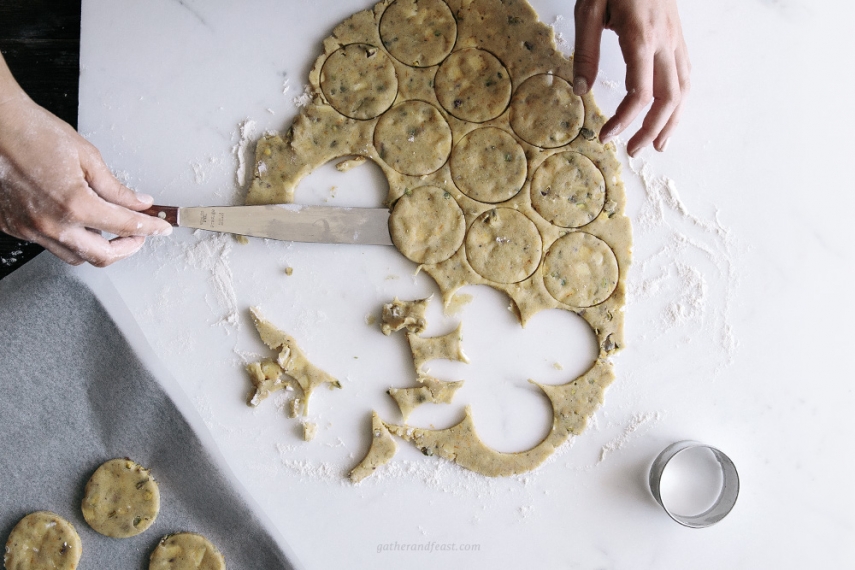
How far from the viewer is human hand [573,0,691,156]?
137cm

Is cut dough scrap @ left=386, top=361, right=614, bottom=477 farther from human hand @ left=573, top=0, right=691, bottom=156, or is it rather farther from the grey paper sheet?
human hand @ left=573, top=0, right=691, bottom=156

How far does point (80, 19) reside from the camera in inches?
64.3

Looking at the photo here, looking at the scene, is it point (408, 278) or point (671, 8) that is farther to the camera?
point (408, 278)

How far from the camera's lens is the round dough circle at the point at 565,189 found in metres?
1.60

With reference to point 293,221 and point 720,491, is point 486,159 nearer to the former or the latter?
point 293,221

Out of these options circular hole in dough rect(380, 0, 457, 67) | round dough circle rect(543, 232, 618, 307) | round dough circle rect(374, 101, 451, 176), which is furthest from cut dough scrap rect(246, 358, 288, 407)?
circular hole in dough rect(380, 0, 457, 67)

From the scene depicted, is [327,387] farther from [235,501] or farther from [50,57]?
[50,57]

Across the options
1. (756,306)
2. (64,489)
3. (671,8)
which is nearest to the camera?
(671,8)

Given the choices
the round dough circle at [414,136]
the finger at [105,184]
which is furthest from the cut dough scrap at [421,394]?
the finger at [105,184]

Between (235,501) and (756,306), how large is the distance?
55.8 inches

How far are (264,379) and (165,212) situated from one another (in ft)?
1.53

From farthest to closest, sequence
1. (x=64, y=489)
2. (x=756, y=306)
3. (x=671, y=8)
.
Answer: (x=756, y=306) → (x=64, y=489) → (x=671, y=8)

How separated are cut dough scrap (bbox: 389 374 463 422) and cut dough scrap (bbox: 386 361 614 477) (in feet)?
0.19

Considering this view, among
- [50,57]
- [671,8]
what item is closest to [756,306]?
[671,8]
